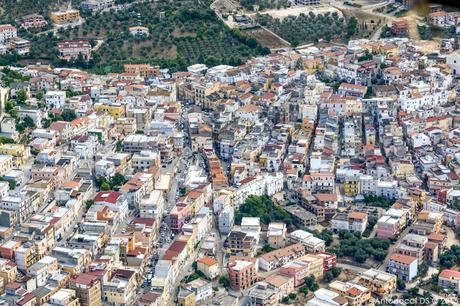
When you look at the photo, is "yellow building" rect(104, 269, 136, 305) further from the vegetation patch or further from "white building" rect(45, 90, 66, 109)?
the vegetation patch

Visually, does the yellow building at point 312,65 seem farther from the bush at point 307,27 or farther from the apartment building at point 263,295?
the apartment building at point 263,295

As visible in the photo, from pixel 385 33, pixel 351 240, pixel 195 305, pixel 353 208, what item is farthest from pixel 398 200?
pixel 385 33

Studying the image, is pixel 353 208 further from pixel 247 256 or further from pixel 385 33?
pixel 385 33

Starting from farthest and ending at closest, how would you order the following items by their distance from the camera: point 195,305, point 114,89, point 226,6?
point 226,6 < point 114,89 < point 195,305

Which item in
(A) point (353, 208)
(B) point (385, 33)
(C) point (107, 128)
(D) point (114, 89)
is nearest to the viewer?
(A) point (353, 208)

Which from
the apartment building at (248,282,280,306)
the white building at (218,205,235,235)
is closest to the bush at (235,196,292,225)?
the white building at (218,205,235,235)

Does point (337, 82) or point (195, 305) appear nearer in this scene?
point (195, 305)
